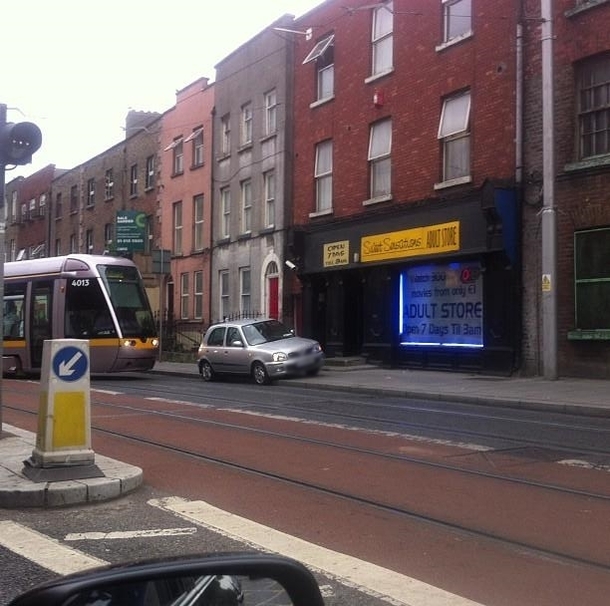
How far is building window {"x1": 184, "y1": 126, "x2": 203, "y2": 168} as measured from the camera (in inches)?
1275

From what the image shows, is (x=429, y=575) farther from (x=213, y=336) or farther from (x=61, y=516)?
(x=213, y=336)

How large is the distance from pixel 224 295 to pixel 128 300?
9.68m

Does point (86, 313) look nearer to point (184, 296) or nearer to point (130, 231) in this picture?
point (184, 296)

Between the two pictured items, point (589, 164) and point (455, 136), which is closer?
point (589, 164)

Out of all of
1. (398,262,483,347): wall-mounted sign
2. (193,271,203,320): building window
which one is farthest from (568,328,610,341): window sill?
(193,271,203,320): building window

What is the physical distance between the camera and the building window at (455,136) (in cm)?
1983

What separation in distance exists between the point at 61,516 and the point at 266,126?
75.8 feet

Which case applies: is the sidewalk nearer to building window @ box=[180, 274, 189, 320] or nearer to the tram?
the tram

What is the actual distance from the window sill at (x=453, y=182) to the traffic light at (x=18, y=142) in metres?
12.9

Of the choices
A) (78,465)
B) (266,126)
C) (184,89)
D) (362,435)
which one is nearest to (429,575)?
(78,465)

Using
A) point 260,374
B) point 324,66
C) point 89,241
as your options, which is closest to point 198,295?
point 324,66

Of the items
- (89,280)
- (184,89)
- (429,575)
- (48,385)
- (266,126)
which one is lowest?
(429,575)

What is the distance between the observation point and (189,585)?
1694mm

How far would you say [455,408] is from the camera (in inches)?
539
